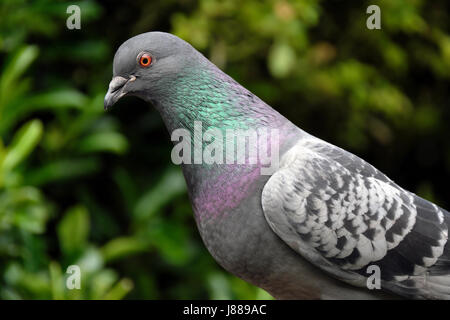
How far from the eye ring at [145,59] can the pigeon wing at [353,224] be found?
0.69 metres

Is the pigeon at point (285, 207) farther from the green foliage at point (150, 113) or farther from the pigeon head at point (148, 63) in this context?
the green foliage at point (150, 113)

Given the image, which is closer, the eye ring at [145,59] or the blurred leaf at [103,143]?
the eye ring at [145,59]

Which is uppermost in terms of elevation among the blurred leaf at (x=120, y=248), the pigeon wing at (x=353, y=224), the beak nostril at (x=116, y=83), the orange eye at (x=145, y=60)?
the orange eye at (x=145, y=60)

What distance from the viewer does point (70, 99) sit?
15.6 feet

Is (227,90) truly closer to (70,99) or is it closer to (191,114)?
(191,114)

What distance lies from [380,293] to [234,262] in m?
0.67

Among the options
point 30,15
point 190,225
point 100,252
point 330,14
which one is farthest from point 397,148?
point 30,15

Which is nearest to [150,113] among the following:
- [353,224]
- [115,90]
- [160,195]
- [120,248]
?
[160,195]

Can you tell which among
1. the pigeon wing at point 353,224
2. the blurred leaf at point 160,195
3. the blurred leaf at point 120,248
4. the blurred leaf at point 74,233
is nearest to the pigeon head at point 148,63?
the pigeon wing at point 353,224

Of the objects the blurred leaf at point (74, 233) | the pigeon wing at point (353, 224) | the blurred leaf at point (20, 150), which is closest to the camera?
the pigeon wing at point (353, 224)

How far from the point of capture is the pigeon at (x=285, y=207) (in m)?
2.60

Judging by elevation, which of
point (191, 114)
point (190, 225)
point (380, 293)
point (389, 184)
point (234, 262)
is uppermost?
point (191, 114)

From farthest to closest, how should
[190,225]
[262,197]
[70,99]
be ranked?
[190,225] < [70,99] < [262,197]

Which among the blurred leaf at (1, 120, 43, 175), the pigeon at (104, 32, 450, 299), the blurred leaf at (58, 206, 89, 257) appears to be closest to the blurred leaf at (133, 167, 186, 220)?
the blurred leaf at (58, 206, 89, 257)
